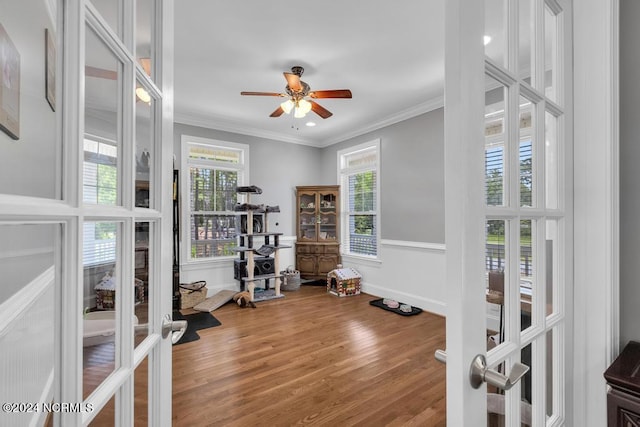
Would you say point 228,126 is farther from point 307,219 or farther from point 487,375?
point 487,375

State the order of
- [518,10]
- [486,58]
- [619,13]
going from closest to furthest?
[486,58] < [518,10] < [619,13]

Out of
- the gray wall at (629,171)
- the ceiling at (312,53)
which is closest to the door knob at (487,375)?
the gray wall at (629,171)

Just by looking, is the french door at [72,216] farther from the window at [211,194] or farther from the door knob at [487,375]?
the window at [211,194]

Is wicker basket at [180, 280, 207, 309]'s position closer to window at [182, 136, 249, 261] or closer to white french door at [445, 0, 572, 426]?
window at [182, 136, 249, 261]

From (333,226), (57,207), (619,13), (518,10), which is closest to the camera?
(57,207)

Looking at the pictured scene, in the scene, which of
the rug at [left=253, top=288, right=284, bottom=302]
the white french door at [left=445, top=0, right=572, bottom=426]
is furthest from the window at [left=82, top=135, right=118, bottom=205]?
the rug at [left=253, top=288, right=284, bottom=302]

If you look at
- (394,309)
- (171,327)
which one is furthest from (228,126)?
(171,327)

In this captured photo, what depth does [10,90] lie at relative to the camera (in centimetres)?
43

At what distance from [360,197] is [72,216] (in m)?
4.58

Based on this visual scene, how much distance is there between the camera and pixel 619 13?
1.04 meters

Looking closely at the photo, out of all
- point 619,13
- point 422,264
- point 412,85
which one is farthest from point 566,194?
point 422,264

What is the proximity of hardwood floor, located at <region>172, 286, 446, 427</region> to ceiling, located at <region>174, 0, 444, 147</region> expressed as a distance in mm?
2640

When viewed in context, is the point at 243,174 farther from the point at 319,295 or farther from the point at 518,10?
the point at 518,10

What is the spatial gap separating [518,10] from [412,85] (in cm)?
258
